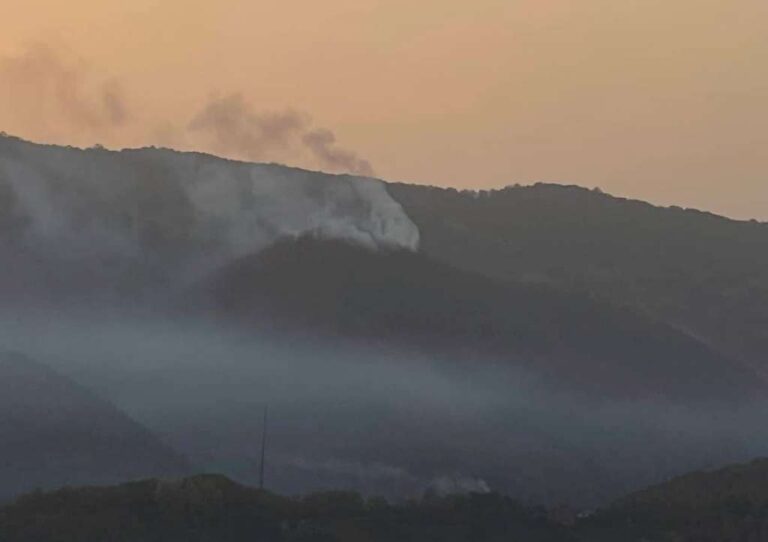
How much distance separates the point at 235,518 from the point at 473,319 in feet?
100.0

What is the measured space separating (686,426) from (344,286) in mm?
13817

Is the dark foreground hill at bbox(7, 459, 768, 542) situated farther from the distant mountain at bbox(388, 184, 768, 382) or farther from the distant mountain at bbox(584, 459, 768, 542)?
the distant mountain at bbox(388, 184, 768, 382)

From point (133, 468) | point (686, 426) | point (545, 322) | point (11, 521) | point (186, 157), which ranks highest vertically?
point (186, 157)

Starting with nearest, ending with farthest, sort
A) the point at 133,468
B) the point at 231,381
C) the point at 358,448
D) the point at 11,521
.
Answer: the point at 11,521
the point at 133,468
the point at 358,448
the point at 231,381

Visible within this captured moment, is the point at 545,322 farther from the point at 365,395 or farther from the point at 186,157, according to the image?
the point at 186,157

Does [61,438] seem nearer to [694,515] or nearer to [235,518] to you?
[235,518]

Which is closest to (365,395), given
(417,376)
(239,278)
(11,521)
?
(417,376)

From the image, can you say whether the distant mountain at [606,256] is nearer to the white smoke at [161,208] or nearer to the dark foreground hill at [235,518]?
the white smoke at [161,208]

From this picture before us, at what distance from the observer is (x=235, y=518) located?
3484cm

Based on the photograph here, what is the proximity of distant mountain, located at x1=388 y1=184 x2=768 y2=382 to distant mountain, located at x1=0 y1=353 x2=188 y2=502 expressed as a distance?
16.1 meters

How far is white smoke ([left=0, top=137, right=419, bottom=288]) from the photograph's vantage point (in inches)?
2365

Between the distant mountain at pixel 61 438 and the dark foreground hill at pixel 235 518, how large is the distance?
704 cm

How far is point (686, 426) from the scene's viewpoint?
6106cm

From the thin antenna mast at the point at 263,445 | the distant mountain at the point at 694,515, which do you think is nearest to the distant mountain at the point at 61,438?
the thin antenna mast at the point at 263,445
